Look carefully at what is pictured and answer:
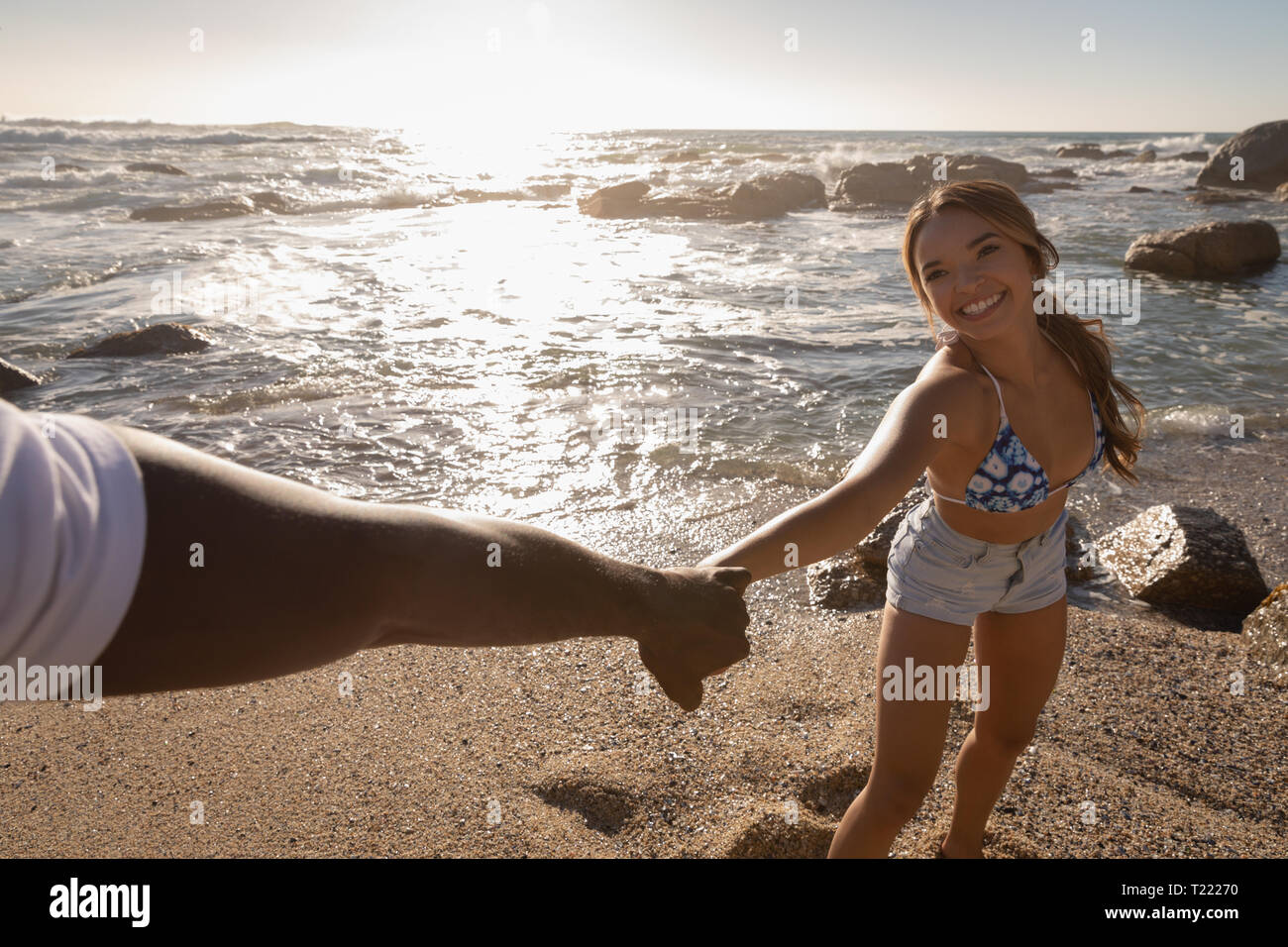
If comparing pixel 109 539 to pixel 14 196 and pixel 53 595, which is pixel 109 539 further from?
pixel 14 196

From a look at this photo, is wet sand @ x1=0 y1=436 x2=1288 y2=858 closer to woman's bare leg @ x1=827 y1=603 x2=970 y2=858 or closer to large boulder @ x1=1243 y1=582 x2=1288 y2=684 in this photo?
large boulder @ x1=1243 y1=582 x2=1288 y2=684

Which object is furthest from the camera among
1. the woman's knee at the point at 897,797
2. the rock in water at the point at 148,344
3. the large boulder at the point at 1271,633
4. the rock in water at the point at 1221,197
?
the rock in water at the point at 1221,197

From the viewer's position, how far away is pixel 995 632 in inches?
93.3

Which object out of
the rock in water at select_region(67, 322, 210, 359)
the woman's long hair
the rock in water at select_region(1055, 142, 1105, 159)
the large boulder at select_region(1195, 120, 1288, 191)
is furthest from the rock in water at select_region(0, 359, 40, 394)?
the rock in water at select_region(1055, 142, 1105, 159)

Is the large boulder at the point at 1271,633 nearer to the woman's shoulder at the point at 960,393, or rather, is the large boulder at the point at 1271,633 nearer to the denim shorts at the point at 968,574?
the denim shorts at the point at 968,574

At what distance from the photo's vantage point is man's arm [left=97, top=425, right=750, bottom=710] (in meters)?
1.04

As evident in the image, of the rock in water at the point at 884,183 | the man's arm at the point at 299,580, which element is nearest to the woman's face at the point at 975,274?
the man's arm at the point at 299,580

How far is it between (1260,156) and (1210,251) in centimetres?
1620

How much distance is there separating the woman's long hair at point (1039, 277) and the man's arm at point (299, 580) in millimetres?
1652

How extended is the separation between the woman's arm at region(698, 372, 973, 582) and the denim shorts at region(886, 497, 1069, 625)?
25 centimetres

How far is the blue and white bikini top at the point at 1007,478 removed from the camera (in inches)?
86.3

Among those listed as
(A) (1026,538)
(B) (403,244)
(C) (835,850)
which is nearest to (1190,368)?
(A) (1026,538)

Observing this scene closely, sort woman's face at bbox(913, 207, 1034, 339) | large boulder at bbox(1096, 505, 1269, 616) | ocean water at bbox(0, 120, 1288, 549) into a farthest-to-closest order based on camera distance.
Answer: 1. ocean water at bbox(0, 120, 1288, 549)
2. large boulder at bbox(1096, 505, 1269, 616)
3. woman's face at bbox(913, 207, 1034, 339)

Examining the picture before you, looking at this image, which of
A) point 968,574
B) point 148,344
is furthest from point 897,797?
point 148,344
